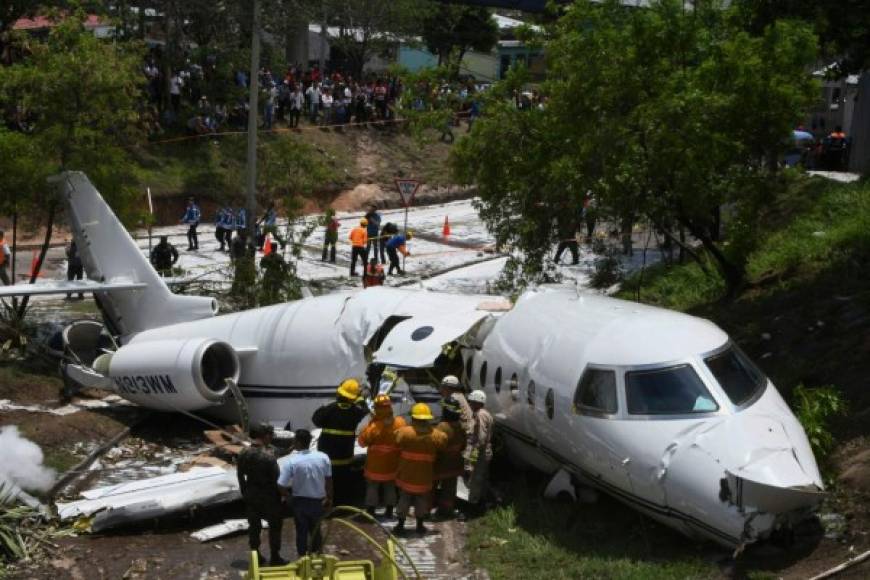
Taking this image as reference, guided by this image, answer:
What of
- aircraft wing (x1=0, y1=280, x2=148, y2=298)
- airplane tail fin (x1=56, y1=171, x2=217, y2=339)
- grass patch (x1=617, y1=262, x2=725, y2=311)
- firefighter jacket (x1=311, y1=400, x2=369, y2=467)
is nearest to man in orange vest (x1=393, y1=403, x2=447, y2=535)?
firefighter jacket (x1=311, y1=400, x2=369, y2=467)

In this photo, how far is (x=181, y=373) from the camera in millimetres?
19422

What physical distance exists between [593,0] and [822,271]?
22.1ft

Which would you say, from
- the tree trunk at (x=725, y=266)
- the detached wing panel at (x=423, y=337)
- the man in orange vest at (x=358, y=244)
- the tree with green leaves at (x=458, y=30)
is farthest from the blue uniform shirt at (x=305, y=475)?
the tree with green leaves at (x=458, y=30)

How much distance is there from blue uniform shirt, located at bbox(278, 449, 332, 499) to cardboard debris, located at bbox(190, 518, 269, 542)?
1.99m

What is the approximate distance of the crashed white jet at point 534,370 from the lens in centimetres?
1305

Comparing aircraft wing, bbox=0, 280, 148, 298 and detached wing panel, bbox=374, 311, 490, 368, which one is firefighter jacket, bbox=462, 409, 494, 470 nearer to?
detached wing panel, bbox=374, 311, 490, 368

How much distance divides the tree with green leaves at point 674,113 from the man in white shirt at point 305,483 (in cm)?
872

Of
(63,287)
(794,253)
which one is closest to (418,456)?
(63,287)

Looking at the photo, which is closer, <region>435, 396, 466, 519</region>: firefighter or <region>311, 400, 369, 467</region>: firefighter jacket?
<region>435, 396, 466, 519</region>: firefighter

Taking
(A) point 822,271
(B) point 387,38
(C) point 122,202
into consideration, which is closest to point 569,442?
(A) point 822,271

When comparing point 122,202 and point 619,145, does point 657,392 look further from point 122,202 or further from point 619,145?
point 122,202

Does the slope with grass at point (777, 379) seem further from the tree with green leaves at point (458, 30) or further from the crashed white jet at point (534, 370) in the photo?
the tree with green leaves at point (458, 30)

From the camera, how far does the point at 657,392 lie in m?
14.1

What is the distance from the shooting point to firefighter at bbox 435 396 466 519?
15711 millimetres
